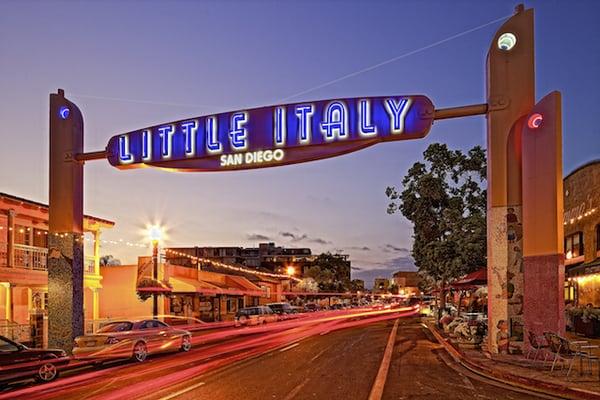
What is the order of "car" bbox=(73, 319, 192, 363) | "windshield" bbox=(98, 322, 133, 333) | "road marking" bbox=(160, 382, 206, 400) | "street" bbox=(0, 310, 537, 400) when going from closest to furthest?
"road marking" bbox=(160, 382, 206, 400) < "street" bbox=(0, 310, 537, 400) < "car" bbox=(73, 319, 192, 363) < "windshield" bbox=(98, 322, 133, 333)

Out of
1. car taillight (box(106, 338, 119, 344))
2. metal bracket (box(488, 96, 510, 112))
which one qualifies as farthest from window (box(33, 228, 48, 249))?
metal bracket (box(488, 96, 510, 112))

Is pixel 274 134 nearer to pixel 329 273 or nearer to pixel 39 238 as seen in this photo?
pixel 39 238

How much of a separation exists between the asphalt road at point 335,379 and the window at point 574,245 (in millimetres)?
17491

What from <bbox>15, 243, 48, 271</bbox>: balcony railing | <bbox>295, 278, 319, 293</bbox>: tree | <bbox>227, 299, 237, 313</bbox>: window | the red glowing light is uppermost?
the red glowing light

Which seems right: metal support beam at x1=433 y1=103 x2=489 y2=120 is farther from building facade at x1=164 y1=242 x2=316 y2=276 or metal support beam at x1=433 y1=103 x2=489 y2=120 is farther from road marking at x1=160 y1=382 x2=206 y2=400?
building facade at x1=164 y1=242 x2=316 y2=276

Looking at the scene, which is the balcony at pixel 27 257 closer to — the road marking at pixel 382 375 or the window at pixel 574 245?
the road marking at pixel 382 375

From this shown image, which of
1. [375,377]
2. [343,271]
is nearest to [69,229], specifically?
[375,377]

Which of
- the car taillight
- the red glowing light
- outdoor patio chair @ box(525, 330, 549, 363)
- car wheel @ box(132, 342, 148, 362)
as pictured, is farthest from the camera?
car wheel @ box(132, 342, 148, 362)

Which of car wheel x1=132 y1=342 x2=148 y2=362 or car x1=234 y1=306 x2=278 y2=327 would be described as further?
car x1=234 y1=306 x2=278 y2=327

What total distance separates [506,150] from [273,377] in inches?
338

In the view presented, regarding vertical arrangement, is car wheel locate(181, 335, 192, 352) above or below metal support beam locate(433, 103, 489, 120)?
below

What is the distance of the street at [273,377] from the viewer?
1209 centimetres

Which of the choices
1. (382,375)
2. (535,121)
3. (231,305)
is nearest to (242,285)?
(231,305)

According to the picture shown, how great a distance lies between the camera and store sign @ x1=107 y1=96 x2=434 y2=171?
17.8 meters
